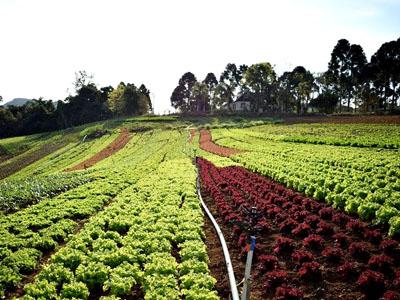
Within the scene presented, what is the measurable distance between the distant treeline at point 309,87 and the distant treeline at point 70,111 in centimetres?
2677

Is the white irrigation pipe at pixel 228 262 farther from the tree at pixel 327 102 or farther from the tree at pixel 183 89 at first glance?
the tree at pixel 183 89

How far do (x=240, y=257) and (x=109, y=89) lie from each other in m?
133

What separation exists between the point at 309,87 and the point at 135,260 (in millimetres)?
104216

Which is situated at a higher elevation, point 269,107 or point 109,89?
point 109,89

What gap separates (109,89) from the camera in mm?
138000

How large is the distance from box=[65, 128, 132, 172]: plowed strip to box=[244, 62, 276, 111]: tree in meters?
46.7


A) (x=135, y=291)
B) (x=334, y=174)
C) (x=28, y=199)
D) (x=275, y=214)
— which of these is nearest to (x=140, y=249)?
(x=135, y=291)

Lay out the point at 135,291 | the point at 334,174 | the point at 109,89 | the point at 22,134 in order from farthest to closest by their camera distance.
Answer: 1. the point at 109,89
2. the point at 22,134
3. the point at 334,174
4. the point at 135,291

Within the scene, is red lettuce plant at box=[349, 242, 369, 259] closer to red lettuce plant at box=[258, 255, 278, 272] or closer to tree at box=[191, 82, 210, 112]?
red lettuce plant at box=[258, 255, 278, 272]

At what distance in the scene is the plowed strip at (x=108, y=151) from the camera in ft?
172

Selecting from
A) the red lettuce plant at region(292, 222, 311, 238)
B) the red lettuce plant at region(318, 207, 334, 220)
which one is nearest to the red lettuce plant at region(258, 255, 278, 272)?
the red lettuce plant at region(292, 222, 311, 238)

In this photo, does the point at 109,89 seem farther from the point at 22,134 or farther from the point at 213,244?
the point at 213,244

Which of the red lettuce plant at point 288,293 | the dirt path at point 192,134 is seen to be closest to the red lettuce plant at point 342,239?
the red lettuce plant at point 288,293

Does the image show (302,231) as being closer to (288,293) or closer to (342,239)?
(342,239)
